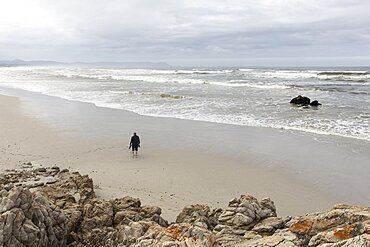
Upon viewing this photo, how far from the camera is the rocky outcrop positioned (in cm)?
585

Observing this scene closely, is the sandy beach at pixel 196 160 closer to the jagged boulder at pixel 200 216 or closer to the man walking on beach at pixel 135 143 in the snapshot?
the man walking on beach at pixel 135 143

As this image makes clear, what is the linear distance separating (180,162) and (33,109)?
16.6 metres

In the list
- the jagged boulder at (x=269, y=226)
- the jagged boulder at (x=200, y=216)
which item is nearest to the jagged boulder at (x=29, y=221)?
the jagged boulder at (x=200, y=216)

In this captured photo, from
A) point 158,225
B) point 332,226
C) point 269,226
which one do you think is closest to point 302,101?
point 269,226

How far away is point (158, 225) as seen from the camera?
6887mm

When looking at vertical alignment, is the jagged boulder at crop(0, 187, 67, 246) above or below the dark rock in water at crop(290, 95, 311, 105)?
below

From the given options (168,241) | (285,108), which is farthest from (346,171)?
(285,108)

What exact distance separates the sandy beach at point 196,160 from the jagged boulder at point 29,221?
3.24 metres

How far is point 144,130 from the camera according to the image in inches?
793

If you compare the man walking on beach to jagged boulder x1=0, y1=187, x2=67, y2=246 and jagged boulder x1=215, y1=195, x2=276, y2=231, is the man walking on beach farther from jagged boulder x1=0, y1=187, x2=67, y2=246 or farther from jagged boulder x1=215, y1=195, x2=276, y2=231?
jagged boulder x1=215, y1=195, x2=276, y2=231

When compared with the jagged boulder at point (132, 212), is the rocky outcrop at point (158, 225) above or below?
above

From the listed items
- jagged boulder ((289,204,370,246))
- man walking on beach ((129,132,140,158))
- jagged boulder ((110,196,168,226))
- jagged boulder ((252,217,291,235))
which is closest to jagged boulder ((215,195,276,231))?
jagged boulder ((252,217,291,235))

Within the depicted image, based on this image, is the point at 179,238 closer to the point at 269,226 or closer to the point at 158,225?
the point at 158,225

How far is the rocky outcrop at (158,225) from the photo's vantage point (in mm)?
5852
